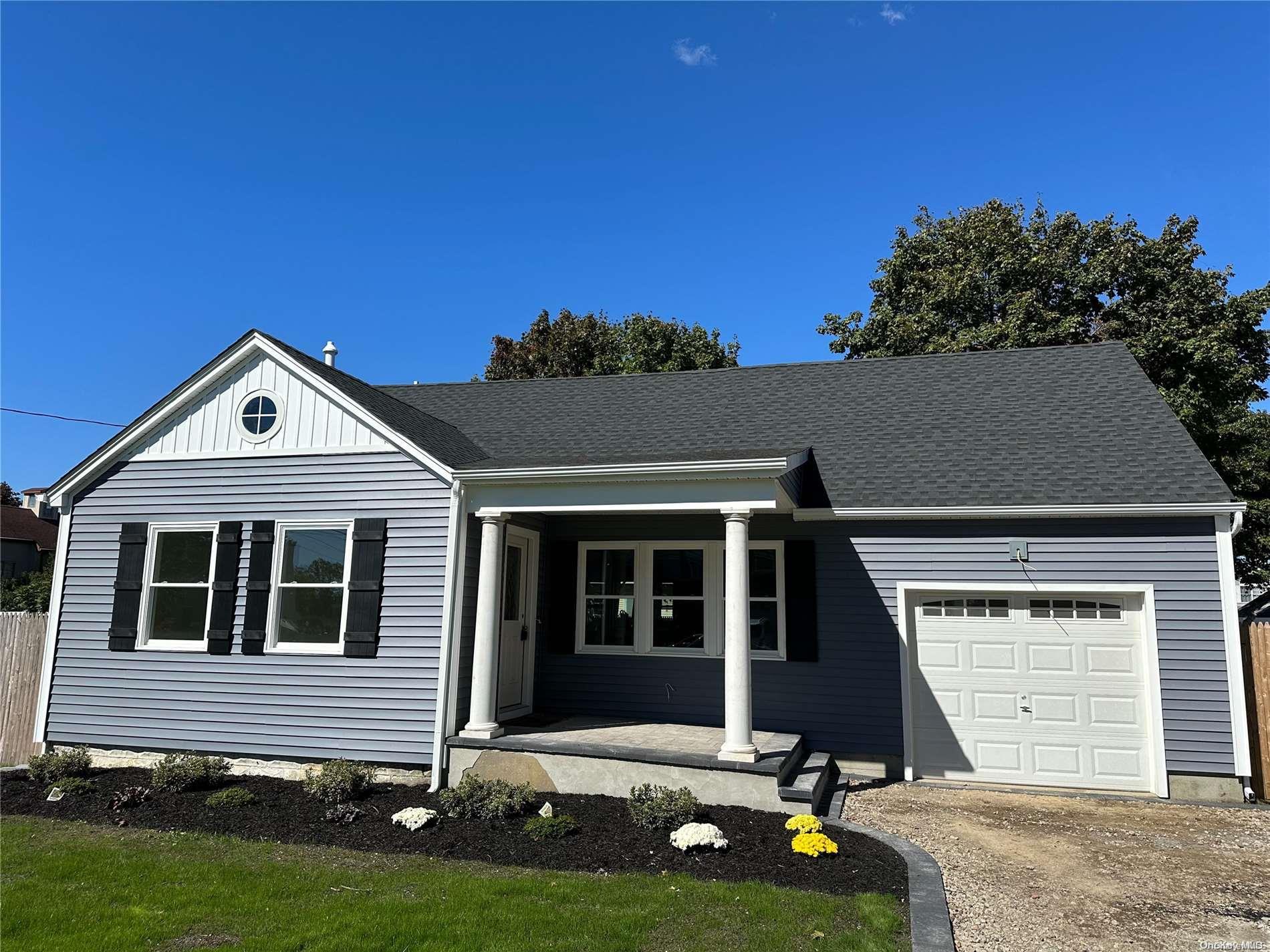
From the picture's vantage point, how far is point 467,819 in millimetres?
6660

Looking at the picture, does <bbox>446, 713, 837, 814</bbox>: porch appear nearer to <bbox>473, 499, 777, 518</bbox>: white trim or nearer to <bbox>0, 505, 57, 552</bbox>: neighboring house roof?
<bbox>473, 499, 777, 518</bbox>: white trim

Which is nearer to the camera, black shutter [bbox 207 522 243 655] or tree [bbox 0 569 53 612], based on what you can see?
black shutter [bbox 207 522 243 655]

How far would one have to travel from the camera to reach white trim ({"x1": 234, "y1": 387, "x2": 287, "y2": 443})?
350 inches

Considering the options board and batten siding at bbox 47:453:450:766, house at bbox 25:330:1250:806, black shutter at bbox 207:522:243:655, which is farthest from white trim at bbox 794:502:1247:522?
black shutter at bbox 207:522:243:655

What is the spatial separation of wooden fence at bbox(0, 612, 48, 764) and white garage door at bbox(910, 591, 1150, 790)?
11.3 m

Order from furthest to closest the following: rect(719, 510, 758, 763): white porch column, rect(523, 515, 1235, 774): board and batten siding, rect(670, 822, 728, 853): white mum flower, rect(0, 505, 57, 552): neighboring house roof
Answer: rect(0, 505, 57, 552): neighboring house roof
rect(523, 515, 1235, 774): board and batten siding
rect(719, 510, 758, 763): white porch column
rect(670, 822, 728, 853): white mum flower

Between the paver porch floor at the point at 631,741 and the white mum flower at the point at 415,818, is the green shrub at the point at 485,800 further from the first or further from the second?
the paver porch floor at the point at 631,741

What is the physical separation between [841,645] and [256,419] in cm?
774

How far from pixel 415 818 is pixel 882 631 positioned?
5.60m

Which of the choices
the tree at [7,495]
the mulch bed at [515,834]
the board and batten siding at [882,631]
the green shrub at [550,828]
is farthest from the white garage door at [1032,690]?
the tree at [7,495]

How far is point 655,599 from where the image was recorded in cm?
968

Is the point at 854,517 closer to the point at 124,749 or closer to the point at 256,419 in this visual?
the point at 256,419

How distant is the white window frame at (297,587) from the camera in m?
8.27

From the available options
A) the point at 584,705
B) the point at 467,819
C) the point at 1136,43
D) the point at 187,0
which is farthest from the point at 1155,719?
the point at 187,0
